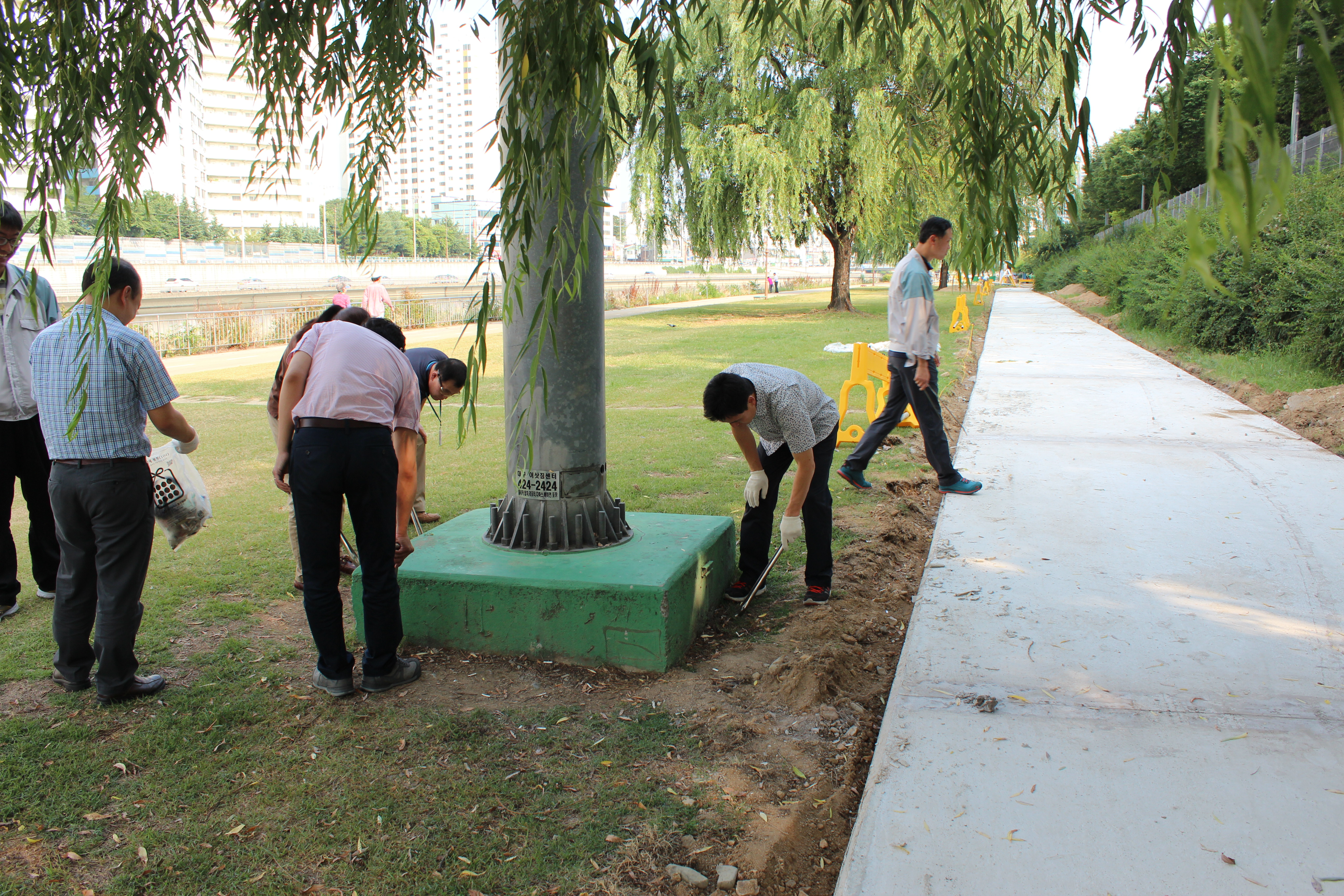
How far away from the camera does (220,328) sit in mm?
19609

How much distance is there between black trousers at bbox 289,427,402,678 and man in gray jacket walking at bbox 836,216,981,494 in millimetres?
3877

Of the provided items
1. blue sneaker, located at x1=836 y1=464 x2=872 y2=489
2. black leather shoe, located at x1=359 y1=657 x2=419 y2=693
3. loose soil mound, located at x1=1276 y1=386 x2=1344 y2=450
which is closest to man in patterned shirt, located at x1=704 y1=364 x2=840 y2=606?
black leather shoe, located at x1=359 y1=657 x2=419 y2=693

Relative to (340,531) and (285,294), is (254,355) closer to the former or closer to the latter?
(340,531)

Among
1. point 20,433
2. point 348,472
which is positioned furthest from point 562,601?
point 20,433

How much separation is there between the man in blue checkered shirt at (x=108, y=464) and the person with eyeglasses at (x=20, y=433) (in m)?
0.87

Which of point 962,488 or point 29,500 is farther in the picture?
point 962,488

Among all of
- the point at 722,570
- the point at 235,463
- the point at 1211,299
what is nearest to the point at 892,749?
the point at 722,570

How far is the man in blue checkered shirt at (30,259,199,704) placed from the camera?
3389 mm

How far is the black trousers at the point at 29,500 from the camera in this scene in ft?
14.5

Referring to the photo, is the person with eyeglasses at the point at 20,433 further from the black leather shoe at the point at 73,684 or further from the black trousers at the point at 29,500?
the black leather shoe at the point at 73,684

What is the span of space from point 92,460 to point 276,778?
54.7 inches

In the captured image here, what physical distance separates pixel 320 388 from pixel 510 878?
1.86 metres

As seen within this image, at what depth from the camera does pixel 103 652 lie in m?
3.53

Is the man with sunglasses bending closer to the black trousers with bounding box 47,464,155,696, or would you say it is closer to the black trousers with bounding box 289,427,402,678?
the black trousers with bounding box 289,427,402,678
